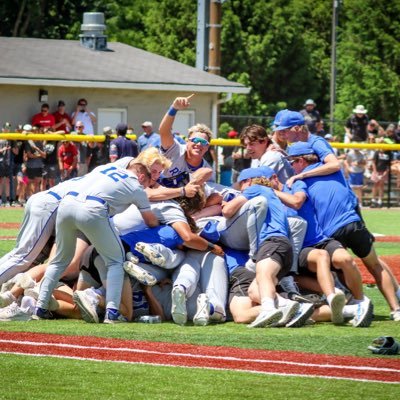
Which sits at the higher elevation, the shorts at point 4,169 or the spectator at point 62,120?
the spectator at point 62,120

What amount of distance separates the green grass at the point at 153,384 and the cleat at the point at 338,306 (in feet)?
7.87

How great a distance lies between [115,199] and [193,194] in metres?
0.96

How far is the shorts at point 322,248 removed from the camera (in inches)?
432

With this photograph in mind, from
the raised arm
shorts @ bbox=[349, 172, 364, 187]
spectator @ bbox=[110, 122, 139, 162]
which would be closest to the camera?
the raised arm

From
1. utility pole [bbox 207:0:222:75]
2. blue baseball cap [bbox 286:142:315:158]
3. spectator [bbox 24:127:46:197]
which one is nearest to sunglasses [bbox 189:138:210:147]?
blue baseball cap [bbox 286:142:315:158]

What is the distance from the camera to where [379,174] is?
28219 millimetres

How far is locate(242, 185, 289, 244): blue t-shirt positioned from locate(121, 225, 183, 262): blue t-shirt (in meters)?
0.72

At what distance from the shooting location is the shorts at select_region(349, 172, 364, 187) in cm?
2780

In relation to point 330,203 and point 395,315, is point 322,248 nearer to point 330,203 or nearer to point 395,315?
point 330,203

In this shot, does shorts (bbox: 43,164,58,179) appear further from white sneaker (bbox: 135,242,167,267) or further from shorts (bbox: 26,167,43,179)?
white sneaker (bbox: 135,242,167,267)

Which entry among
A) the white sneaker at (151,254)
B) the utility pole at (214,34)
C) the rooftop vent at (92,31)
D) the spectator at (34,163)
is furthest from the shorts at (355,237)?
the rooftop vent at (92,31)

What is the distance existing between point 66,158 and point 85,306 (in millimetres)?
16056

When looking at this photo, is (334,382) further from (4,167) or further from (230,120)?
(230,120)

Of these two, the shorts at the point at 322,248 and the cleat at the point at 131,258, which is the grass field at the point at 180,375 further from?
the shorts at the point at 322,248
